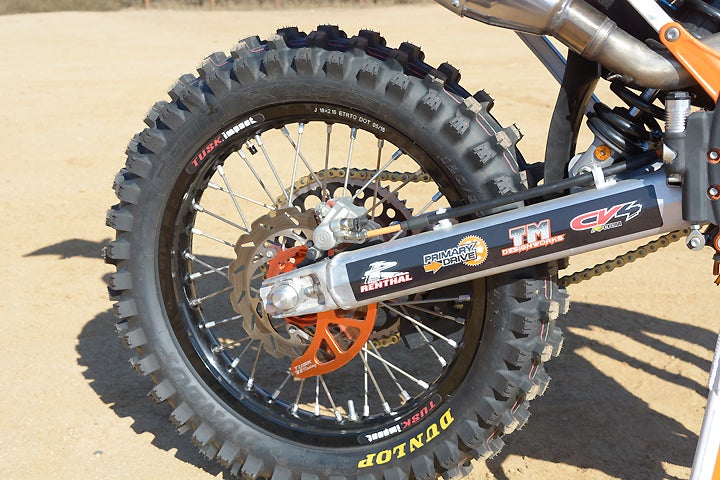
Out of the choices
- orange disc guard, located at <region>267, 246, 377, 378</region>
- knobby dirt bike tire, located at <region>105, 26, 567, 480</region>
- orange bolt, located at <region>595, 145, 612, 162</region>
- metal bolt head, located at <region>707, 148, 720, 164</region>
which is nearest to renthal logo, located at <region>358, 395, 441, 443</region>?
knobby dirt bike tire, located at <region>105, 26, 567, 480</region>

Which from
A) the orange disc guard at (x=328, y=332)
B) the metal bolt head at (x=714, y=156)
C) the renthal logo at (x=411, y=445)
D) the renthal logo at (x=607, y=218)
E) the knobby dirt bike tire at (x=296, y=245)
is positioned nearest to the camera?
the metal bolt head at (x=714, y=156)

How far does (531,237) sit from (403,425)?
33.9 inches

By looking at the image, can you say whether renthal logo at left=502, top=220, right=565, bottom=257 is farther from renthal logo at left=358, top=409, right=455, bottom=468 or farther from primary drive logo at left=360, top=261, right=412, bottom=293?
renthal logo at left=358, top=409, right=455, bottom=468

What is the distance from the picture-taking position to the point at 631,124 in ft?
8.92

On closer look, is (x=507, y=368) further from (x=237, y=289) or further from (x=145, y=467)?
Answer: (x=145, y=467)

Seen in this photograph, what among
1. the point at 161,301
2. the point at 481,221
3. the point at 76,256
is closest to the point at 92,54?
the point at 76,256

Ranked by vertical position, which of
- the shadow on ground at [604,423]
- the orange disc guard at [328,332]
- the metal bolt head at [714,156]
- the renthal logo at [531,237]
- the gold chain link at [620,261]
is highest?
the metal bolt head at [714,156]

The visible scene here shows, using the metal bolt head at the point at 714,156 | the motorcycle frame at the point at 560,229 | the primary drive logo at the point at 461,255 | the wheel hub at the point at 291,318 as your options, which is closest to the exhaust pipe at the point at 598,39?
the motorcycle frame at the point at 560,229

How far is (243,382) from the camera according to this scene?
345 cm

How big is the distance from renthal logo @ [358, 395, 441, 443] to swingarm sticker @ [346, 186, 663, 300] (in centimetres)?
46

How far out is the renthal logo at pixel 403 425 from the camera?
10.0ft

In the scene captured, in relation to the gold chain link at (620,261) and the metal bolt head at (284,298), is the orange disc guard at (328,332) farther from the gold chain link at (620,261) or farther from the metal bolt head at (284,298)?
the gold chain link at (620,261)

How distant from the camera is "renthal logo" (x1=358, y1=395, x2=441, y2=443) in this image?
3.06 meters

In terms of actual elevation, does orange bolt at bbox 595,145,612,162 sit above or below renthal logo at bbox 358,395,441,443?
above
